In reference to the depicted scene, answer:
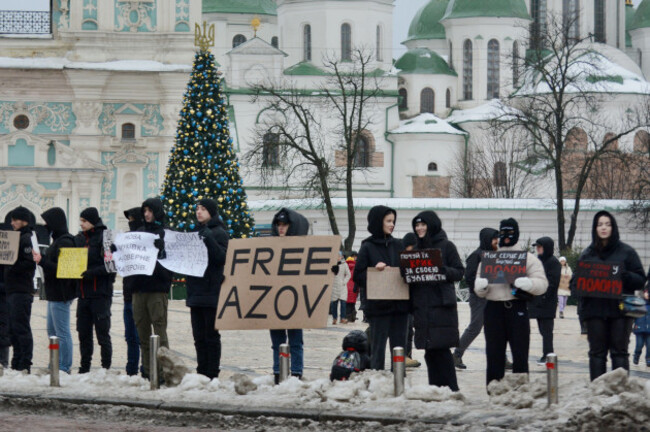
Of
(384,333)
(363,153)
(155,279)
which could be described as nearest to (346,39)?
(363,153)

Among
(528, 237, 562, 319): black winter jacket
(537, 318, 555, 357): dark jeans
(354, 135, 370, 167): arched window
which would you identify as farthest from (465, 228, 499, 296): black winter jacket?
(354, 135, 370, 167): arched window

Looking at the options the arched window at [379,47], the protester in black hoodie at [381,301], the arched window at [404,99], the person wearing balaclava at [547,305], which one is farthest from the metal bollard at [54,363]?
the arched window at [404,99]

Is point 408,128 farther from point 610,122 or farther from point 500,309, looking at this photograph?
point 500,309

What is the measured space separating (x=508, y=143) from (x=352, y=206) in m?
31.0

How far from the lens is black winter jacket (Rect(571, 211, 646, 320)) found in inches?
496

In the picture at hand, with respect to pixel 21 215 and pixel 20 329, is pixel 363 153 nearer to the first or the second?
pixel 21 215

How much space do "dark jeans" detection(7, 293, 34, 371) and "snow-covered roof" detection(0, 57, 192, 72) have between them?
3668 centimetres

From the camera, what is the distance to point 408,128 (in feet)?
247

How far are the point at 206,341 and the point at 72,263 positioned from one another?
175 cm

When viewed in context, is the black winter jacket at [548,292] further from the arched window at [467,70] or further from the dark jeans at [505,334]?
the arched window at [467,70]

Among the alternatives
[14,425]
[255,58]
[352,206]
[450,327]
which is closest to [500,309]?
[450,327]

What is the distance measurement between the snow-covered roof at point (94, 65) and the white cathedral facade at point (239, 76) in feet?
0.19

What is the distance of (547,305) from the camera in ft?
56.8

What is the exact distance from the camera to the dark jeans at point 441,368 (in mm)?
12719
